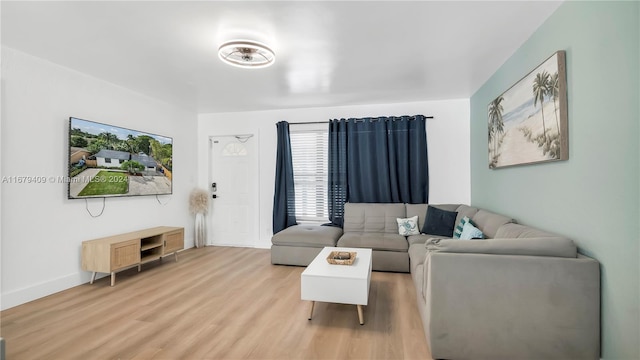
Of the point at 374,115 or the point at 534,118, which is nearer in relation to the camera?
the point at 534,118

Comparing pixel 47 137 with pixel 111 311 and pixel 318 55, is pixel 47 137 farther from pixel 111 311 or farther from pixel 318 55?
pixel 318 55

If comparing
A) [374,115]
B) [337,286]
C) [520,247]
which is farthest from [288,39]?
[374,115]

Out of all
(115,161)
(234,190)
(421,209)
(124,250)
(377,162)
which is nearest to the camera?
(124,250)

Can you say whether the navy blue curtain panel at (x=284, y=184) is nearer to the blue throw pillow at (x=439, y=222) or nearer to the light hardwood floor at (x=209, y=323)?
the light hardwood floor at (x=209, y=323)

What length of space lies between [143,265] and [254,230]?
70.1 inches

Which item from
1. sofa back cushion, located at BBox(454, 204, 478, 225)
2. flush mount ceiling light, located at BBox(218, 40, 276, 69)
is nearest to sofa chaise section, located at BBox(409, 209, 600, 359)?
sofa back cushion, located at BBox(454, 204, 478, 225)

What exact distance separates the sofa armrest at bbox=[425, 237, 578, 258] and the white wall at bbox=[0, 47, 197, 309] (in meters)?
3.85

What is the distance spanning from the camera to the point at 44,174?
119 inches

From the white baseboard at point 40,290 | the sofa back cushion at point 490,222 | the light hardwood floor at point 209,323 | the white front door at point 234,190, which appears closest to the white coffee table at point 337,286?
the light hardwood floor at point 209,323

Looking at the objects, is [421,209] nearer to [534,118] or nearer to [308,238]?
[308,238]

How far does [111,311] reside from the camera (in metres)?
2.68

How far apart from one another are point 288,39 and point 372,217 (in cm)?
279

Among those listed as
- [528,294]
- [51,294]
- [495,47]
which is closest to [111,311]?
[51,294]

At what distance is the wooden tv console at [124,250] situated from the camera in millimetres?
3277
